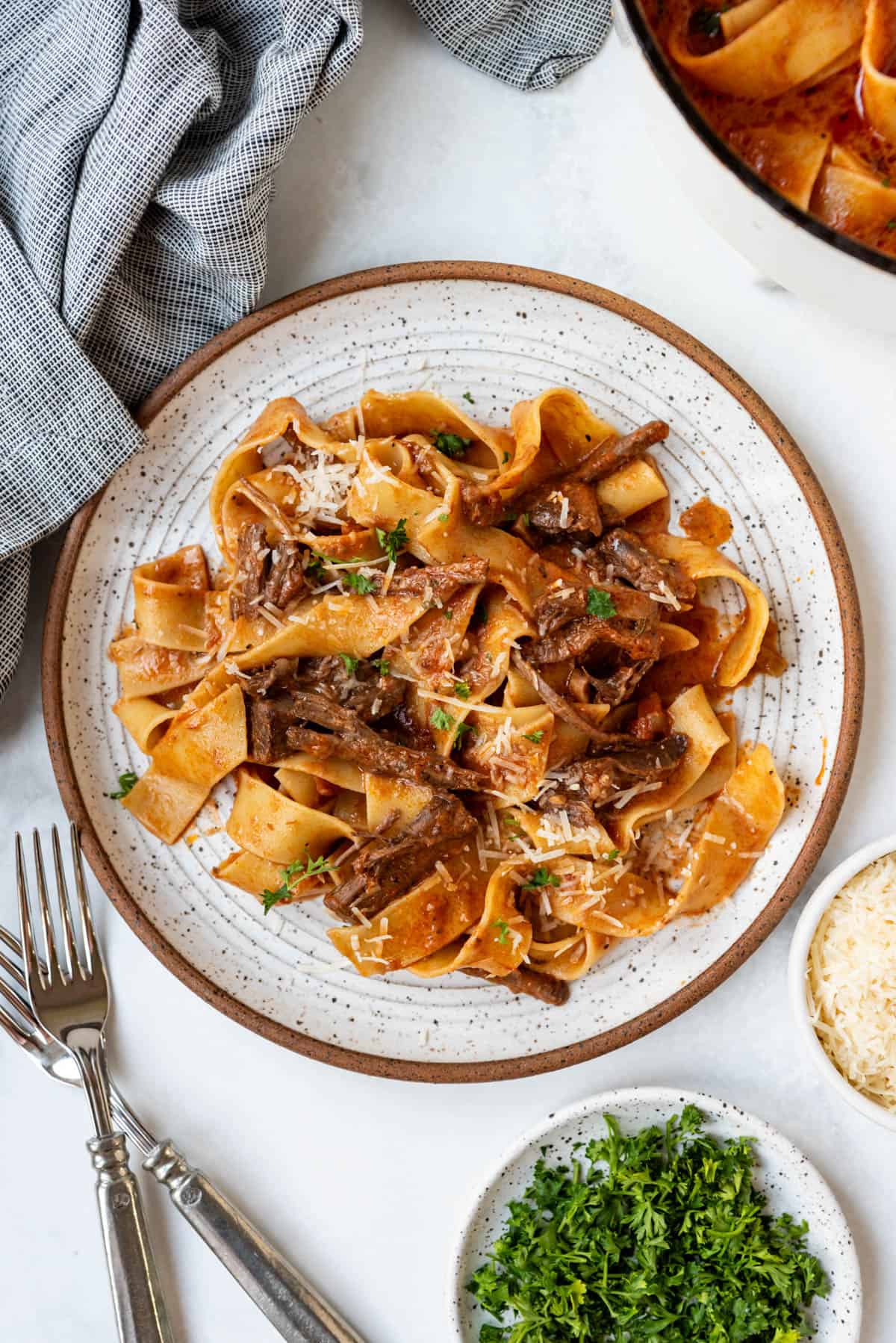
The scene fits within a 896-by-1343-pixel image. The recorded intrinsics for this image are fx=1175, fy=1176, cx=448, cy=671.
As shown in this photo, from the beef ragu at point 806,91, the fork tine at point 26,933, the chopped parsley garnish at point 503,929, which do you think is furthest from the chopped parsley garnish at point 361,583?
the beef ragu at point 806,91

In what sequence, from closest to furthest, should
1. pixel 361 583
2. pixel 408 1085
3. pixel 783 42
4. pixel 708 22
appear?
1. pixel 783 42
2. pixel 708 22
3. pixel 361 583
4. pixel 408 1085

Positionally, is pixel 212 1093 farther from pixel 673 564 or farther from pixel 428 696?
pixel 673 564

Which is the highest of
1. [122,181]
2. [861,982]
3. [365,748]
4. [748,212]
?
[122,181]

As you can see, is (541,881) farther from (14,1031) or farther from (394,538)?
(14,1031)

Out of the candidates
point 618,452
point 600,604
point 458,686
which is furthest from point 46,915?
point 618,452

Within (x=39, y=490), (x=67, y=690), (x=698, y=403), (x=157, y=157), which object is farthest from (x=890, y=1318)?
(x=157, y=157)
